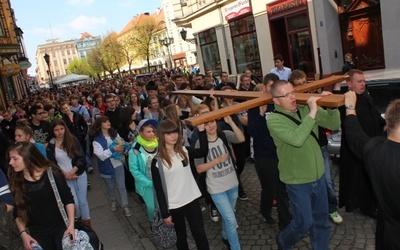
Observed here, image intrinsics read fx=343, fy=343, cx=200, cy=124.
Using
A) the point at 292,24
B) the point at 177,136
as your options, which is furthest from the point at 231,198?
the point at 292,24

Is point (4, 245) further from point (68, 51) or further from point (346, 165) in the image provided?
point (68, 51)

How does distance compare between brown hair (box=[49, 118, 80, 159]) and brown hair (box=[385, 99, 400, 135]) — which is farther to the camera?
brown hair (box=[49, 118, 80, 159])

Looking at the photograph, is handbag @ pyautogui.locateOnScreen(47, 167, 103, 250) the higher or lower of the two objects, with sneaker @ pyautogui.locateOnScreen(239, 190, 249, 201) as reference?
higher

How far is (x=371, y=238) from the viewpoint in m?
3.95

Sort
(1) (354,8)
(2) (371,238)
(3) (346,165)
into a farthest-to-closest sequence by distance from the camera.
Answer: (1) (354,8)
(3) (346,165)
(2) (371,238)

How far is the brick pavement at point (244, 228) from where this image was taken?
4.06 m

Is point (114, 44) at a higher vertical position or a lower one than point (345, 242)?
higher

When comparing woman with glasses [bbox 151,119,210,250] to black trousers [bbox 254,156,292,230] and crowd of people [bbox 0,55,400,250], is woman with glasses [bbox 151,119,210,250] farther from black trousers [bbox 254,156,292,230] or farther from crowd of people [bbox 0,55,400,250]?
black trousers [bbox 254,156,292,230]

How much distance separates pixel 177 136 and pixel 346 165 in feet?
7.43

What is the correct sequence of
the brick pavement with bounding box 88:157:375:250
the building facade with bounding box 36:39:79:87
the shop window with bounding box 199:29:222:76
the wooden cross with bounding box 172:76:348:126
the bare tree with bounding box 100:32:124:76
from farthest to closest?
the building facade with bounding box 36:39:79:87, the bare tree with bounding box 100:32:124:76, the shop window with bounding box 199:29:222:76, the brick pavement with bounding box 88:157:375:250, the wooden cross with bounding box 172:76:348:126

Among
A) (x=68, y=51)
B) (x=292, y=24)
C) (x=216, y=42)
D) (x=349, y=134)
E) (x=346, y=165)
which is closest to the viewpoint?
(x=349, y=134)

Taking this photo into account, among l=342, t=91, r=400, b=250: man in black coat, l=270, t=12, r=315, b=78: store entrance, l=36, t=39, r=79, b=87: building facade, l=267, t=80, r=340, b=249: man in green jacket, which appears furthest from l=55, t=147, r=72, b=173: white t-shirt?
l=36, t=39, r=79, b=87: building facade

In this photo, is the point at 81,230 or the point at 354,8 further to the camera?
the point at 354,8

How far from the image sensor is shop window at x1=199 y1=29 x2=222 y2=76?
20.5m
